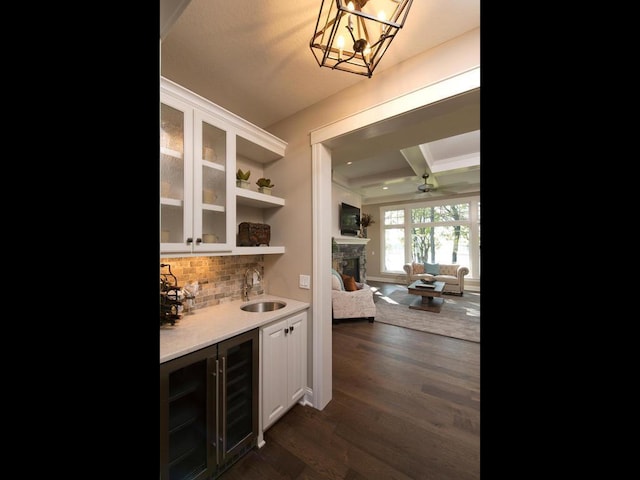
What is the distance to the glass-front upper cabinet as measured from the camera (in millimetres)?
1418

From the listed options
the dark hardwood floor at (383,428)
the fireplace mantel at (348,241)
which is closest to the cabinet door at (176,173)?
the dark hardwood floor at (383,428)

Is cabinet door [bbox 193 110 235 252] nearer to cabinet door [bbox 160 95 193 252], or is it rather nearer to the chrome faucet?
cabinet door [bbox 160 95 193 252]

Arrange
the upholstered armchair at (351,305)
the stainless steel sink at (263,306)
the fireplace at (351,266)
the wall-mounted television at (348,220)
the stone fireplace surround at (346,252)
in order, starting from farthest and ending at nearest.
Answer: the fireplace at (351,266)
the wall-mounted television at (348,220)
the stone fireplace surround at (346,252)
the upholstered armchair at (351,305)
the stainless steel sink at (263,306)

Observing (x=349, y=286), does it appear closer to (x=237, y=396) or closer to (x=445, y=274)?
(x=237, y=396)

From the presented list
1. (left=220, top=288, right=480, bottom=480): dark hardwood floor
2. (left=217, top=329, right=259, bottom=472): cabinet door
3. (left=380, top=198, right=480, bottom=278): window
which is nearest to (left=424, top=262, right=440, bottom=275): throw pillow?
(left=380, top=198, right=480, bottom=278): window

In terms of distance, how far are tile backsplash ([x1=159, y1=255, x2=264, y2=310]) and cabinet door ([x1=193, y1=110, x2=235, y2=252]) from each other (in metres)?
0.31

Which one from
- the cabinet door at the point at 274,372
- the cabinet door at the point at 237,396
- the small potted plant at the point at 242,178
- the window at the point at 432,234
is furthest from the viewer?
the window at the point at 432,234

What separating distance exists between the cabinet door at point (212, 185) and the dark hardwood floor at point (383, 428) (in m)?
1.33

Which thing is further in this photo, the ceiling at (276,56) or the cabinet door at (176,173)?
the cabinet door at (176,173)

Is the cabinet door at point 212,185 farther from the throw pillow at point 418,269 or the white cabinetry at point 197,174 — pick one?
the throw pillow at point 418,269

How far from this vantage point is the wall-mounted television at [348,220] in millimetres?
5441

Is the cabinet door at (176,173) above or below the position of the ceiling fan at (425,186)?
→ below

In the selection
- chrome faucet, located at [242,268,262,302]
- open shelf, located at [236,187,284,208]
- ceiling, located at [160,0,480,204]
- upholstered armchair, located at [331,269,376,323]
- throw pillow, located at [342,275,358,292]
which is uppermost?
ceiling, located at [160,0,480,204]
